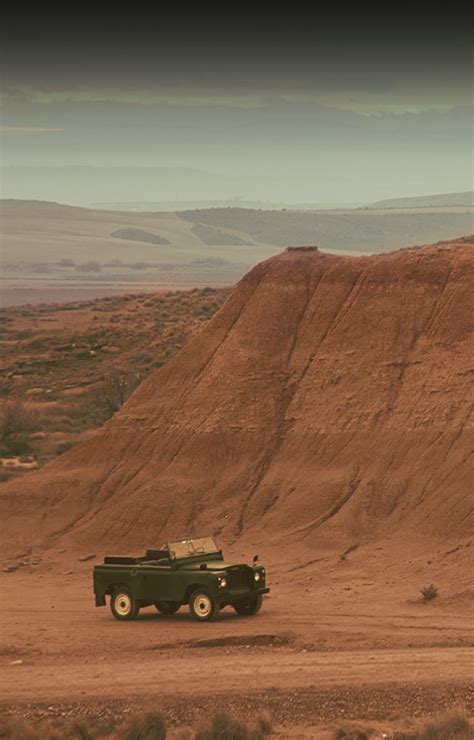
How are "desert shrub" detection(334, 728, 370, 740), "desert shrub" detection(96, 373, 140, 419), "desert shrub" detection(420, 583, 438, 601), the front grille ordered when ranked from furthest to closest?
"desert shrub" detection(96, 373, 140, 419)
"desert shrub" detection(420, 583, 438, 601)
the front grille
"desert shrub" detection(334, 728, 370, 740)

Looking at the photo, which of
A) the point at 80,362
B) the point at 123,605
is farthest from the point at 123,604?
the point at 80,362

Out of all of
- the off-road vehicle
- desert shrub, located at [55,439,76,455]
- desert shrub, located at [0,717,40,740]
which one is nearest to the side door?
the off-road vehicle

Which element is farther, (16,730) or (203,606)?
(203,606)

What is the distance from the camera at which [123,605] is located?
2525cm

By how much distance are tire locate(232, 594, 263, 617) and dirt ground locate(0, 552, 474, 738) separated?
0.60 feet

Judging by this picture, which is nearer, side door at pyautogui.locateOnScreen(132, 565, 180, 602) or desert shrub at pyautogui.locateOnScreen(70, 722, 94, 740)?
desert shrub at pyautogui.locateOnScreen(70, 722, 94, 740)

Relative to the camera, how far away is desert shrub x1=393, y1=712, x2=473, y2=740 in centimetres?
1784

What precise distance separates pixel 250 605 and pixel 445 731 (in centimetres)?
733

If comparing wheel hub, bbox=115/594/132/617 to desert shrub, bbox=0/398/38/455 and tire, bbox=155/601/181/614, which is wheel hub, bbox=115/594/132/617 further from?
desert shrub, bbox=0/398/38/455

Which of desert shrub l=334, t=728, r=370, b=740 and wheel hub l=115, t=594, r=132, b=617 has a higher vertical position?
desert shrub l=334, t=728, r=370, b=740

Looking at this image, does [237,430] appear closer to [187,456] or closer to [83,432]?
[187,456]

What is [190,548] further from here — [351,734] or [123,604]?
[351,734]

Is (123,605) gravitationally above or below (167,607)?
above

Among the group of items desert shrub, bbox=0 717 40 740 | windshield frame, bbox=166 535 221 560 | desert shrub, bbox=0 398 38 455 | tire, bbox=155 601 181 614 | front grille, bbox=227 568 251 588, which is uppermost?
windshield frame, bbox=166 535 221 560
